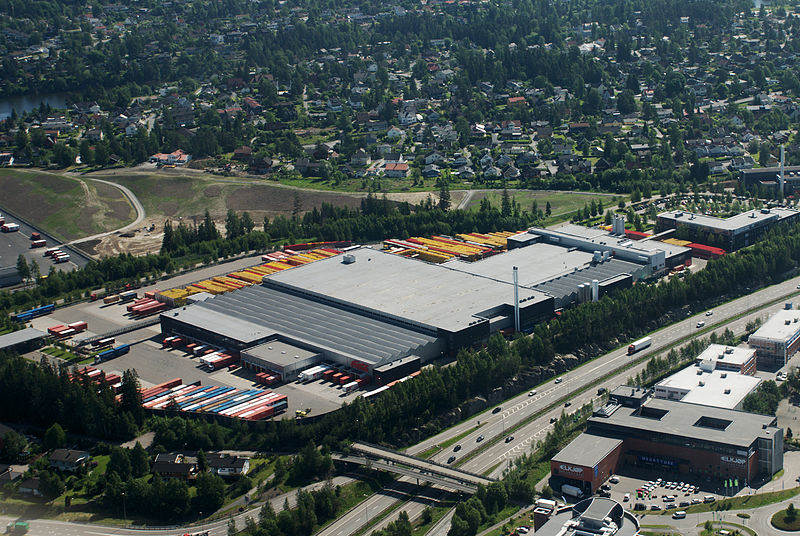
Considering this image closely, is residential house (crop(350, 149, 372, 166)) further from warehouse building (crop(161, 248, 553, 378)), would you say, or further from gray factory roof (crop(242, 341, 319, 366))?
gray factory roof (crop(242, 341, 319, 366))

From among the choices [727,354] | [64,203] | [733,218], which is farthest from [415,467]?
[64,203]

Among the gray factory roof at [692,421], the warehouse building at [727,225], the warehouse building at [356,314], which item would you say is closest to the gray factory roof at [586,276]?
the warehouse building at [356,314]

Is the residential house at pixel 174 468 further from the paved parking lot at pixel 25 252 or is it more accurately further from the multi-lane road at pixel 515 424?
the paved parking lot at pixel 25 252

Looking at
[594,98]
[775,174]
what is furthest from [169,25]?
[775,174]

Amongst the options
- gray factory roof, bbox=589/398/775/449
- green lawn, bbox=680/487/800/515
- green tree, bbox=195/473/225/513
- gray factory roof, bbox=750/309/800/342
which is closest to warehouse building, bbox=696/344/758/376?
gray factory roof, bbox=750/309/800/342

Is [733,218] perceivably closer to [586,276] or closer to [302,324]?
[586,276]

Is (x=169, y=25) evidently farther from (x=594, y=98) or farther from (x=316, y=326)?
(x=316, y=326)
